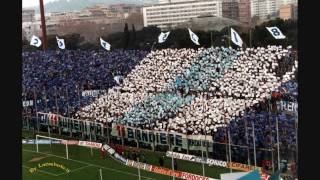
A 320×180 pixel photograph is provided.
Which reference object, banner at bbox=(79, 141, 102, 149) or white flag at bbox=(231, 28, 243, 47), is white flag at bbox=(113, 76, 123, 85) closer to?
banner at bbox=(79, 141, 102, 149)

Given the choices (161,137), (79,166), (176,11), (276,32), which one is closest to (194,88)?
(161,137)

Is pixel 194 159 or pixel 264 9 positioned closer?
pixel 264 9

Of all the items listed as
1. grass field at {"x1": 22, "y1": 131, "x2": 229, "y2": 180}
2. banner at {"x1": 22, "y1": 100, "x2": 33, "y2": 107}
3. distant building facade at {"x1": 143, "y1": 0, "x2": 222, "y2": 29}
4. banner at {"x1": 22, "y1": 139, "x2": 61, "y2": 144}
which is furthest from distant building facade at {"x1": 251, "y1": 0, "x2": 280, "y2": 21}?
banner at {"x1": 22, "y1": 100, "x2": 33, "y2": 107}

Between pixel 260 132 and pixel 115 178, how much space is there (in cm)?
359

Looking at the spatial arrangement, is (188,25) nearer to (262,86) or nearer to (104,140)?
(262,86)

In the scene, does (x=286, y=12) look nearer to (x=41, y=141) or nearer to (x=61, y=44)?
(x=61, y=44)

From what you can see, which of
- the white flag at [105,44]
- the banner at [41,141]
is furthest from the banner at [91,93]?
the banner at [41,141]

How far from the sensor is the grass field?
45.7 ft

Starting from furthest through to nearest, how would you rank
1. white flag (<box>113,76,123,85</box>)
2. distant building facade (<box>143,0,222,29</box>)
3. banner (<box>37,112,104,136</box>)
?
banner (<box>37,112,104,136</box>) → white flag (<box>113,76,123,85</box>) → distant building facade (<box>143,0,222,29</box>)

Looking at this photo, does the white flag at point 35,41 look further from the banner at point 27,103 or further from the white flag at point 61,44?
the banner at point 27,103

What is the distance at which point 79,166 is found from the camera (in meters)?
15.3

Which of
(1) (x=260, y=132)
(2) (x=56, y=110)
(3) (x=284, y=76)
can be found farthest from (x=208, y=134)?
(2) (x=56, y=110)

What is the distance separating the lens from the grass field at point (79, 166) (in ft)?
45.7

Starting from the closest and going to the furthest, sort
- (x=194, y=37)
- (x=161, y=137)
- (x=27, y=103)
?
(x=194, y=37), (x=161, y=137), (x=27, y=103)
